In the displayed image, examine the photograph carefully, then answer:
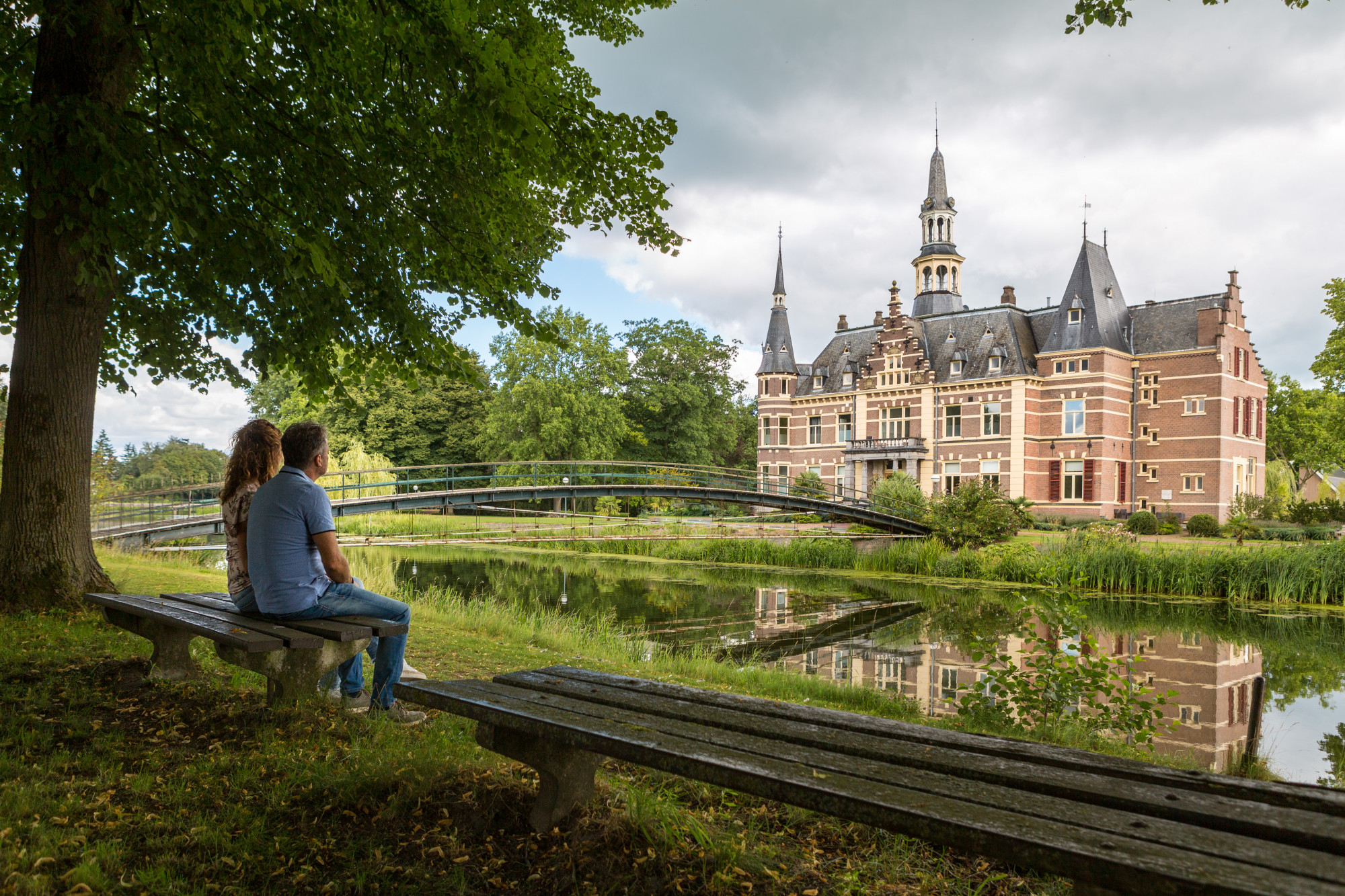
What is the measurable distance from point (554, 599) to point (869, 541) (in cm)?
976

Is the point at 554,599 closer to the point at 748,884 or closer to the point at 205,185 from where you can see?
the point at 205,185

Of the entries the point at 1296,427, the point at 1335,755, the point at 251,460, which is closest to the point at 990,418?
the point at 1296,427

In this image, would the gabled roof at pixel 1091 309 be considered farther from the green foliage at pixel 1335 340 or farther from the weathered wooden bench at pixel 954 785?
the weathered wooden bench at pixel 954 785

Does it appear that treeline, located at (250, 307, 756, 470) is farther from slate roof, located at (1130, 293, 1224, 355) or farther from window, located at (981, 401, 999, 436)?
slate roof, located at (1130, 293, 1224, 355)

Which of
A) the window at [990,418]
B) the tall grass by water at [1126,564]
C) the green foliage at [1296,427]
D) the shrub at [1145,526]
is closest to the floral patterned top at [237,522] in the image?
the tall grass by water at [1126,564]

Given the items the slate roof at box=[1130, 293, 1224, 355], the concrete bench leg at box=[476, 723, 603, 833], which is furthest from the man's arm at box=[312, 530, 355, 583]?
the slate roof at box=[1130, 293, 1224, 355]

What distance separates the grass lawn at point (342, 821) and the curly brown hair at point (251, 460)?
101 cm

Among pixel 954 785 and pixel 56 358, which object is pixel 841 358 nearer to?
pixel 56 358

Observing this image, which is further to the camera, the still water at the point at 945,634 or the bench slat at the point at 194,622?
the still water at the point at 945,634

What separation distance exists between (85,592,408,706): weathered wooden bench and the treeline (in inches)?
1103

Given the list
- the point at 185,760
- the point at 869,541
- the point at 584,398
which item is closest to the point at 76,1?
the point at 185,760

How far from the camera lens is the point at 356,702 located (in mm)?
3729

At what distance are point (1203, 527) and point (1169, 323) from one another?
9.52 m

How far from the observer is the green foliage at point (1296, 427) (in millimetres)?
36125
